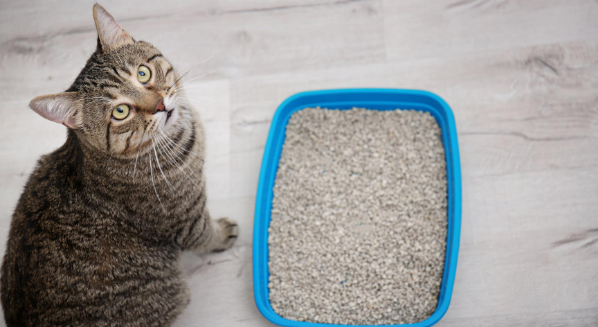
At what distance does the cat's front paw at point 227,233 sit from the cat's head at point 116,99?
51cm

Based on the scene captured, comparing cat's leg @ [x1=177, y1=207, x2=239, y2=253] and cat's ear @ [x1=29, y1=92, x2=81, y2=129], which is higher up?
cat's ear @ [x1=29, y1=92, x2=81, y2=129]

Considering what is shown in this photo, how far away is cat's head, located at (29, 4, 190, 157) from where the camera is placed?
3.26 feet

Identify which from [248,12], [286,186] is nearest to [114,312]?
[286,186]

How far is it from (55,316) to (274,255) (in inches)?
26.5

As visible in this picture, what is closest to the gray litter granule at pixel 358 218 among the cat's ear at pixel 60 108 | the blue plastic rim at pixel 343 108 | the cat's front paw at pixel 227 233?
the blue plastic rim at pixel 343 108

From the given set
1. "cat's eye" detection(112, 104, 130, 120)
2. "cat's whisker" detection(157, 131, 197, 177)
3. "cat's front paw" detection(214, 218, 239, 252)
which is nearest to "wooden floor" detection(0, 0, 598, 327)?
"cat's front paw" detection(214, 218, 239, 252)

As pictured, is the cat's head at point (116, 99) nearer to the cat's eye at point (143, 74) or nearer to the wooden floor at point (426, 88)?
the cat's eye at point (143, 74)

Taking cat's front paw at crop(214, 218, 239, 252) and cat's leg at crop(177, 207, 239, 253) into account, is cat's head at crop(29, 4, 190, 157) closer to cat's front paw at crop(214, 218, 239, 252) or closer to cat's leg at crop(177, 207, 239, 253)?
cat's leg at crop(177, 207, 239, 253)

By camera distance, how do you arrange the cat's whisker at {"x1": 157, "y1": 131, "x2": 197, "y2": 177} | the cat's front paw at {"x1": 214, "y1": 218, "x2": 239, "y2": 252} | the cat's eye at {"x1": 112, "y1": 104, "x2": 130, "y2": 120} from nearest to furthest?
the cat's eye at {"x1": 112, "y1": 104, "x2": 130, "y2": 120} → the cat's whisker at {"x1": 157, "y1": 131, "x2": 197, "y2": 177} → the cat's front paw at {"x1": 214, "y1": 218, "x2": 239, "y2": 252}

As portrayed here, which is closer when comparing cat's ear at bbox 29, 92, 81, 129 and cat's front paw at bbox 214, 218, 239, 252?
cat's ear at bbox 29, 92, 81, 129

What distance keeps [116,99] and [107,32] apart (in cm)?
20

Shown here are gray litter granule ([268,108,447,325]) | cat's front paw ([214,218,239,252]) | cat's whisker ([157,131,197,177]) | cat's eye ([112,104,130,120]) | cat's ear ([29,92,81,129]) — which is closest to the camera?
cat's ear ([29,92,81,129])

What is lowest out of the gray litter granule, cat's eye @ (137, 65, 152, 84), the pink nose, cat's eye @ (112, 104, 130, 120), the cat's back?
the gray litter granule

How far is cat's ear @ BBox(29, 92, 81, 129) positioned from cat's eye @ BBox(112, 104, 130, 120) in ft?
0.26
